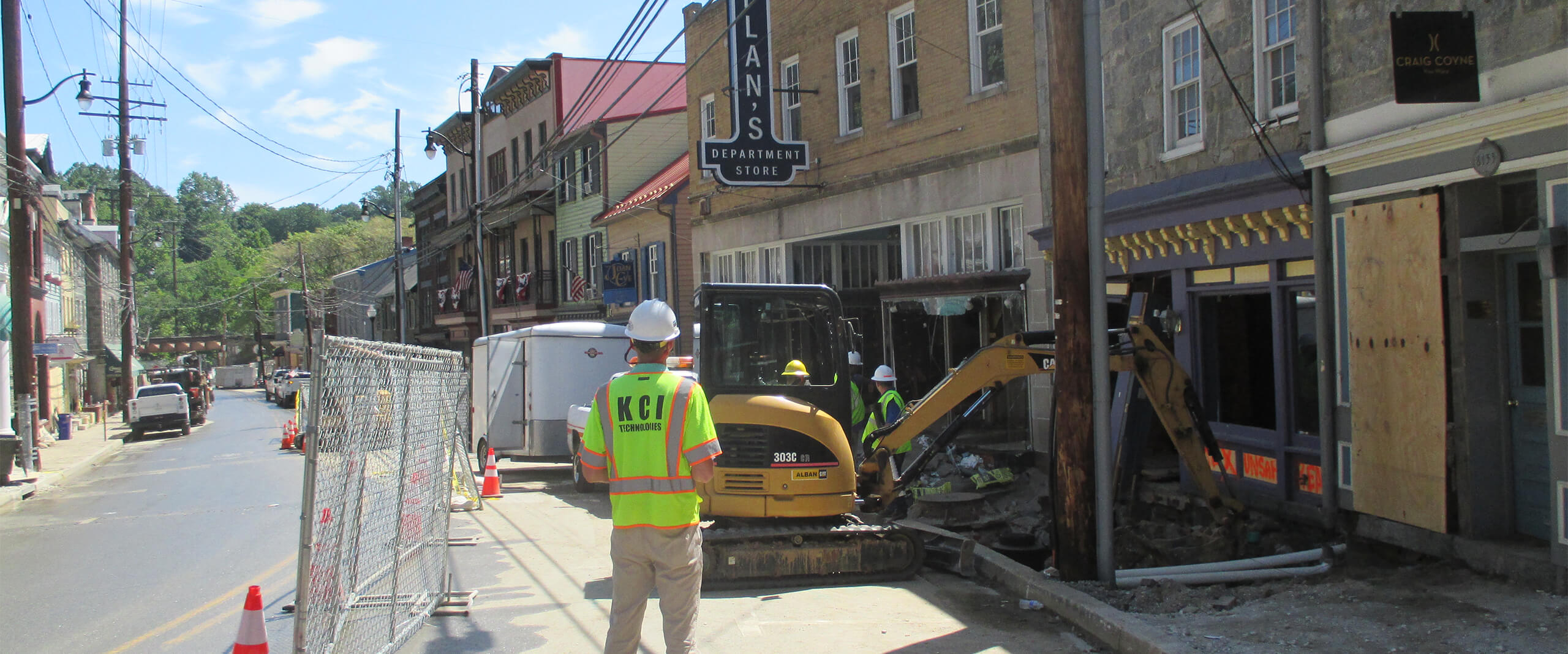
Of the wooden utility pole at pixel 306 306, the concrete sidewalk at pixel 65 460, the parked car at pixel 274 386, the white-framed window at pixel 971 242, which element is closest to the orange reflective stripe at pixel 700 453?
the white-framed window at pixel 971 242

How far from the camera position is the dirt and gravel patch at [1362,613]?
20.0 feet

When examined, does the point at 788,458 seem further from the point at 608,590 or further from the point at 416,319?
the point at 416,319

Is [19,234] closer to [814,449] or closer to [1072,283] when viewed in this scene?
[814,449]

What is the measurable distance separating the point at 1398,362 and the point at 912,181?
30.3 ft

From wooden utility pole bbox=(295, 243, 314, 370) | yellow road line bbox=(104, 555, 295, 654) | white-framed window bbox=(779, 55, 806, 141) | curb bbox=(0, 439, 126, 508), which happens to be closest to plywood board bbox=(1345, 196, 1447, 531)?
yellow road line bbox=(104, 555, 295, 654)

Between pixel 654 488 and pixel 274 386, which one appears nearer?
pixel 654 488

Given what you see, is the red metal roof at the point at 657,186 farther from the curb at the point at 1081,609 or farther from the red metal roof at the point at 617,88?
the curb at the point at 1081,609

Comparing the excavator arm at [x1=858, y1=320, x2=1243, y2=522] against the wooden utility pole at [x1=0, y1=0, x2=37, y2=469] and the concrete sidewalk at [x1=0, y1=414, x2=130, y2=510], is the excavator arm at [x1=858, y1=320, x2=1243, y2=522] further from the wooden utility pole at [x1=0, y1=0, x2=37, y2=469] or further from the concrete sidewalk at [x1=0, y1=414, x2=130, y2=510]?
the wooden utility pole at [x1=0, y1=0, x2=37, y2=469]

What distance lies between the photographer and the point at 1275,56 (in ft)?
34.1

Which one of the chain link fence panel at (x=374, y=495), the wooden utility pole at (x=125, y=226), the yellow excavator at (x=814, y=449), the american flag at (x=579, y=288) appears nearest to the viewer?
the chain link fence panel at (x=374, y=495)

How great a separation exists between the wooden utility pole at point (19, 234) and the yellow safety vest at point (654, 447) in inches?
777

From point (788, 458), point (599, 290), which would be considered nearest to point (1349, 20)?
point (788, 458)

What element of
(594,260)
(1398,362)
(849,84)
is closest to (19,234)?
(594,260)

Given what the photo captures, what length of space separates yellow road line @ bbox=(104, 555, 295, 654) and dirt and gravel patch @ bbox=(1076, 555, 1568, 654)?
5.78 m
